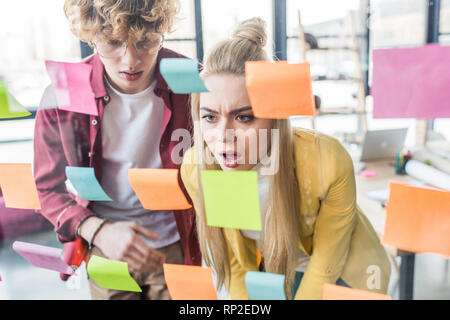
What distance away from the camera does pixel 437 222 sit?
1.84ft

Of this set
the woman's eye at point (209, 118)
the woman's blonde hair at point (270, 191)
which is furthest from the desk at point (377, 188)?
the woman's eye at point (209, 118)

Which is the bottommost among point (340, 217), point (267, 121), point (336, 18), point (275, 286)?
point (275, 286)

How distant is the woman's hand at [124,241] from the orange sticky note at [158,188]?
0.08m

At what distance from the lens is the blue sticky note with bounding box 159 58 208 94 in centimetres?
60

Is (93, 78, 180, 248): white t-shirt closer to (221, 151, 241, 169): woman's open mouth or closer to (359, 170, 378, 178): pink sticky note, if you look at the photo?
(221, 151, 241, 169): woman's open mouth

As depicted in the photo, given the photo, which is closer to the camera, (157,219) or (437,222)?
(437,222)

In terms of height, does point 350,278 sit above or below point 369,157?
below

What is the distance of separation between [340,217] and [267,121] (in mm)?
207

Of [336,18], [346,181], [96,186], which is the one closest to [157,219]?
[96,186]

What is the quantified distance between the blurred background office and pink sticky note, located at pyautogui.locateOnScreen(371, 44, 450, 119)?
1 centimetres

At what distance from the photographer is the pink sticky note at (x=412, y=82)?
52 centimetres

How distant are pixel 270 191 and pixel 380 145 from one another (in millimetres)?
211

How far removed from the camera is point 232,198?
0.63 m

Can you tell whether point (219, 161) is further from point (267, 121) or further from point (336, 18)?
point (336, 18)
